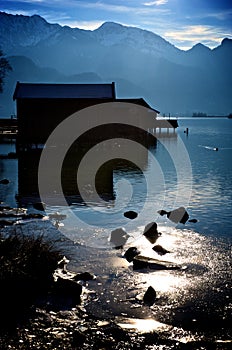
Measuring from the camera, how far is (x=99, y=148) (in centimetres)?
5750

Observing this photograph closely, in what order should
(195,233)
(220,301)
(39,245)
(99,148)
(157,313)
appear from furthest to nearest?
1. (99,148)
2. (195,233)
3. (39,245)
4. (220,301)
5. (157,313)

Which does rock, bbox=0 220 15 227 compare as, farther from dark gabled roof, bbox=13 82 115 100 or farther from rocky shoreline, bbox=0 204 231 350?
dark gabled roof, bbox=13 82 115 100

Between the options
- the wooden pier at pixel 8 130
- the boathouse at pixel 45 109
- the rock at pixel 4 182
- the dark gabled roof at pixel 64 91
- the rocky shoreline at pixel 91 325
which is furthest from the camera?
the dark gabled roof at pixel 64 91

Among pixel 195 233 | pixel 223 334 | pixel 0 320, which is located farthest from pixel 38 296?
pixel 195 233

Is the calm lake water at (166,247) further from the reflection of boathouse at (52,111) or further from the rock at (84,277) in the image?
the reflection of boathouse at (52,111)

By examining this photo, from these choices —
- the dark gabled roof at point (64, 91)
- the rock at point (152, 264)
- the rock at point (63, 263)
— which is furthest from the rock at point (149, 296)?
the dark gabled roof at point (64, 91)

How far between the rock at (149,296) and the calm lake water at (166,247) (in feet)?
0.67

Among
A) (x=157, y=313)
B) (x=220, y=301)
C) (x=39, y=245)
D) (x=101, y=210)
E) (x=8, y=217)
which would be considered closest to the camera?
(x=157, y=313)

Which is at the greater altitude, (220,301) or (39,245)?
(39,245)

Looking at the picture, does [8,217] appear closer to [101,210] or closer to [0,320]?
[101,210]

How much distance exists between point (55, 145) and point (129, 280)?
154 feet

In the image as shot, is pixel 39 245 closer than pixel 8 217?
Yes

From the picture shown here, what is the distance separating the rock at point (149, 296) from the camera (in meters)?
11.6

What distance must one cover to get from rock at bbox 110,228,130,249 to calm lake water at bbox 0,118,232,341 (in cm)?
21
